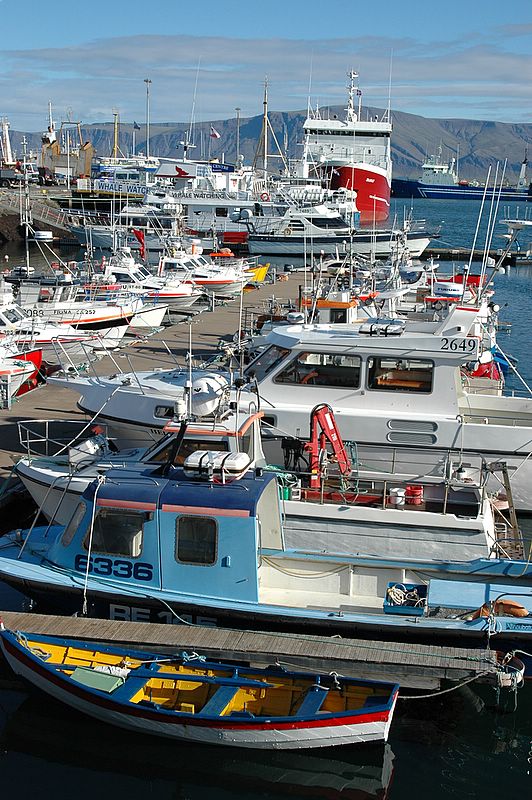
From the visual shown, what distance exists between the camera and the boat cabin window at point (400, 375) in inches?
567

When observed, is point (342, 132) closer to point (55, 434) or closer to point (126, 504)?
point (55, 434)

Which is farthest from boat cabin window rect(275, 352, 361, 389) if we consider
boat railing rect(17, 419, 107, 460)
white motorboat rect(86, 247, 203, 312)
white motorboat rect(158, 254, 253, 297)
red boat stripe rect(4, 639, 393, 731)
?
white motorboat rect(158, 254, 253, 297)

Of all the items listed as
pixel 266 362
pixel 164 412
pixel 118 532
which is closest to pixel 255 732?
pixel 118 532

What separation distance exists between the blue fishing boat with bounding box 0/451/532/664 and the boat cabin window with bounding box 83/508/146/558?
11 millimetres

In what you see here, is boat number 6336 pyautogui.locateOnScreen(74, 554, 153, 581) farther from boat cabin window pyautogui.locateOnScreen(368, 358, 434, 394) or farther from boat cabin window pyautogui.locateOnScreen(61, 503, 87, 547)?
boat cabin window pyautogui.locateOnScreen(368, 358, 434, 394)

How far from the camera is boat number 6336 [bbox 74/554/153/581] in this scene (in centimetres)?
1005

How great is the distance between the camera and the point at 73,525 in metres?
10.3

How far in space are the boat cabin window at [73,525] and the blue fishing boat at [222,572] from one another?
0.02m

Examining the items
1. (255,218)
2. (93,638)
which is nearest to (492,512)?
(93,638)

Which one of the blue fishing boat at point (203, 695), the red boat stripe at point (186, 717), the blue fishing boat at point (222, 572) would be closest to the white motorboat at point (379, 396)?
the blue fishing boat at point (222, 572)

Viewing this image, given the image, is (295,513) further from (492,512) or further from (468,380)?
(468,380)

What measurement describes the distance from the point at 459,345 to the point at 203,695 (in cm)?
725

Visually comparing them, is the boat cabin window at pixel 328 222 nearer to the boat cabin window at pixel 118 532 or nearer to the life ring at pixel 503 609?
the boat cabin window at pixel 118 532

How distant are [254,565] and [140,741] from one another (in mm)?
2083
